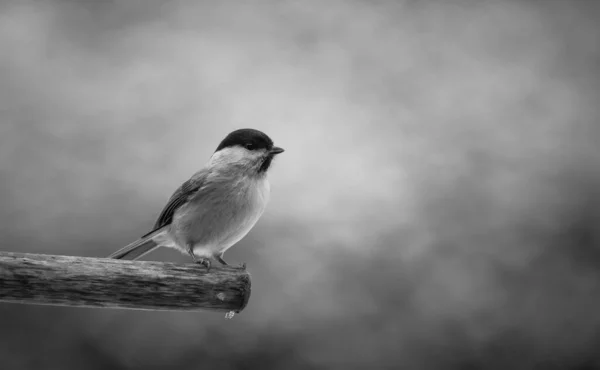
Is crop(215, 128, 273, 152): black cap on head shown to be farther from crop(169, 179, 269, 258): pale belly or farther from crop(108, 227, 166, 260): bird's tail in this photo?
crop(108, 227, 166, 260): bird's tail

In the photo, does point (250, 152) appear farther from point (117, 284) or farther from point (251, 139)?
point (117, 284)

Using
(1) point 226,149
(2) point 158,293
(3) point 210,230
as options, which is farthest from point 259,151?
(2) point 158,293

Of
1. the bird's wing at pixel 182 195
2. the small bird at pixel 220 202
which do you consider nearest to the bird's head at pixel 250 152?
the small bird at pixel 220 202

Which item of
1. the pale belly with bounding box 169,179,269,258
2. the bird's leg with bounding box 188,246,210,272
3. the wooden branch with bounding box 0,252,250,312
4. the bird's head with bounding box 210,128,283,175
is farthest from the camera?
Result: the bird's head with bounding box 210,128,283,175

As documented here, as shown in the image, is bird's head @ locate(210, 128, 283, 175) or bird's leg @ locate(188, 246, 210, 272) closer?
bird's leg @ locate(188, 246, 210, 272)

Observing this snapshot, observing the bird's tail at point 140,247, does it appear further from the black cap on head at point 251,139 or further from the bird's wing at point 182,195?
the black cap on head at point 251,139

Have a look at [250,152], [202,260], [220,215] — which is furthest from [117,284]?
[250,152]

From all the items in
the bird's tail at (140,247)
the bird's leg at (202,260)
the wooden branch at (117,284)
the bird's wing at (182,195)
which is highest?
the bird's wing at (182,195)

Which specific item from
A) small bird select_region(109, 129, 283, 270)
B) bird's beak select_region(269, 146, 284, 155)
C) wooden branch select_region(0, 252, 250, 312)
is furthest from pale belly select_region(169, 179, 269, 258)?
wooden branch select_region(0, 252, 250, 312)
